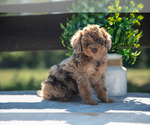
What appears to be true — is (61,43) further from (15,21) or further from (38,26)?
(15,21)

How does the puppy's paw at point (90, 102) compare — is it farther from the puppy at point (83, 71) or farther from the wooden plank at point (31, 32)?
the wooden plank at point (31, 32)

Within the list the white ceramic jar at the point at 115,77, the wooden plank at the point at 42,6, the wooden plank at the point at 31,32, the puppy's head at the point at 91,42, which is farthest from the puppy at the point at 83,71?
the wooden plank at the point at 42,6

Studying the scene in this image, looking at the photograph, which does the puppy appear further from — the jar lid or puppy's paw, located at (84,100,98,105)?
the jar lid

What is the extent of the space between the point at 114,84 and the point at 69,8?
5.25 feet

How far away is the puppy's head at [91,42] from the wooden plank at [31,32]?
1.31 meters

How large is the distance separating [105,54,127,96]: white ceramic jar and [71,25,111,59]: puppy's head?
0.63 metres

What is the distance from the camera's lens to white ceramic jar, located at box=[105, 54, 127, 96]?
342 centimetres

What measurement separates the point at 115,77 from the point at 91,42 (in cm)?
92

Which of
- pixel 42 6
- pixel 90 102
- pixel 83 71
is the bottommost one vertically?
pixel 90 102

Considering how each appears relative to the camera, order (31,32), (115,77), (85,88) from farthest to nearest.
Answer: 1. (31,32)
2. (115,77)
3. (85,88)

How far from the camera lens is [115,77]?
11.2ft

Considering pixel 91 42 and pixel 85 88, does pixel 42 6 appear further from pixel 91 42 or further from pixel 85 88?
pixel 85 88

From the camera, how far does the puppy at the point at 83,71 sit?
279 cm

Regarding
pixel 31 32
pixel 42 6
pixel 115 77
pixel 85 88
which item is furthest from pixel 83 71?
pixel 42 6
